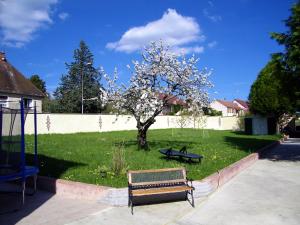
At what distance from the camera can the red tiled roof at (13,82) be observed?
106ft

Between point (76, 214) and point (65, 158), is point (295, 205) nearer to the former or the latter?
point (76, 214)

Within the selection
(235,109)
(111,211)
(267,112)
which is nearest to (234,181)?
(111,211)

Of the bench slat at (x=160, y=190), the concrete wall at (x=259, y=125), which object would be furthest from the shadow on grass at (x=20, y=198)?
the concrete wall at (x=259, y=125)

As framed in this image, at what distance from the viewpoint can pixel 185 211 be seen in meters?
7.84

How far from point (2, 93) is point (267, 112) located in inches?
1014

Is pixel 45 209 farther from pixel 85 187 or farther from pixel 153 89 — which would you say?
pixel 153 89

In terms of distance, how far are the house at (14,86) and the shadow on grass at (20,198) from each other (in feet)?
72.2

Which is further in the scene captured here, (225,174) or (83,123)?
(83,123)

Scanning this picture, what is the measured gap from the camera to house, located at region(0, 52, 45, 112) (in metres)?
32.0

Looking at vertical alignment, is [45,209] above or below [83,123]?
below

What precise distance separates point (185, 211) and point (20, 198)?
156 inches

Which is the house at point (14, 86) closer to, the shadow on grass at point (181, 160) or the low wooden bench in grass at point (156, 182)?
the shadow on grass at point (181, 160)

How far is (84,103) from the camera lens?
58.3 m

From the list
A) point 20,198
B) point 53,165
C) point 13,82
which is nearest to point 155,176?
point 20,198
